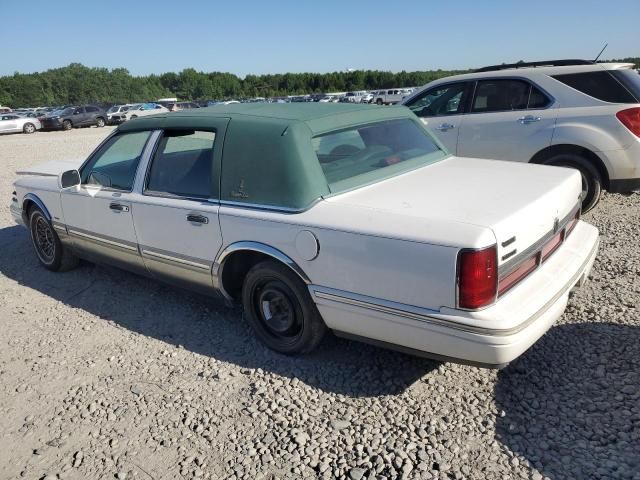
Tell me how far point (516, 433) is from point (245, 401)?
149 cm

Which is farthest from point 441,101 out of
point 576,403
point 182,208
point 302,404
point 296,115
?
point 302,404

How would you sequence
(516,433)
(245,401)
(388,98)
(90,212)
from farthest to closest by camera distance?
(388,98) < (90,212) < (245,401) < (516,433)

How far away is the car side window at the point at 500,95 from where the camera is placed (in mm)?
5957

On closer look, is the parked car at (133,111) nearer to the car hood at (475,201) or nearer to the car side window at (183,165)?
the car side window at (183,165)

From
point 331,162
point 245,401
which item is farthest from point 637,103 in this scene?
point 245,401

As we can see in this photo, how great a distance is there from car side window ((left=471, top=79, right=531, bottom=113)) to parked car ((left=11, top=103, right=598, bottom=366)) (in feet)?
8.66

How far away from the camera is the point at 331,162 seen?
3.16 meters

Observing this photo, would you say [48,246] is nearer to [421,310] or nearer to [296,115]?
[296,115]

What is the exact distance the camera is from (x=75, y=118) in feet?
100

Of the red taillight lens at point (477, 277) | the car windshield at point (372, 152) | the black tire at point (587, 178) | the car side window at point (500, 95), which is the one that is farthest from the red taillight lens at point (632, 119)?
the red taillight lens at point (477, 277)

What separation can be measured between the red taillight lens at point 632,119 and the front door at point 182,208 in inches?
170

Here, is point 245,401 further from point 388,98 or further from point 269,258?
point 388,98

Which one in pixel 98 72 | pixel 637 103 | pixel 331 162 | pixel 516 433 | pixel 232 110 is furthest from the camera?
pixel 98 72

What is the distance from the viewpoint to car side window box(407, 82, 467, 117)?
6.50m
